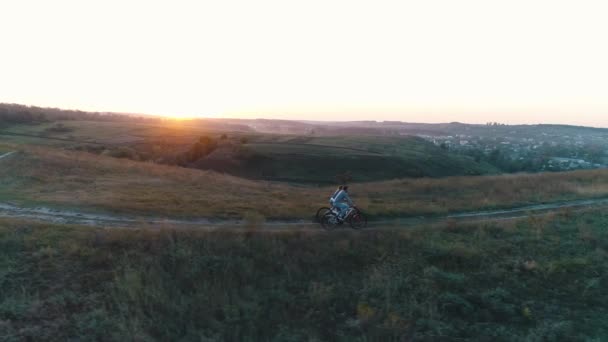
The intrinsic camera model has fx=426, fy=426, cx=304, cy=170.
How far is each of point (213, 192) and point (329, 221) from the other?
10.5 metres

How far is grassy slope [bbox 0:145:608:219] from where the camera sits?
68.0ft

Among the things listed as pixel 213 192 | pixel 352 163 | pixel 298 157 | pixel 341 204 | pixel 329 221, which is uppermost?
pixel 341 204

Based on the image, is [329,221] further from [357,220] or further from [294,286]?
[294,286]

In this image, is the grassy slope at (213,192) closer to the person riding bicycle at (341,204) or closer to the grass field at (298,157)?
the person riding bicycle at (341,204)

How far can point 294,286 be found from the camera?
14.1m

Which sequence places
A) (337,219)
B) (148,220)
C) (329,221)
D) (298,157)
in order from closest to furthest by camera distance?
(148,220), (337,219), (329,221), (298,157)

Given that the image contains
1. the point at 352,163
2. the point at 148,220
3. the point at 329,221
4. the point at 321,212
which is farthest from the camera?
the point at 352,163

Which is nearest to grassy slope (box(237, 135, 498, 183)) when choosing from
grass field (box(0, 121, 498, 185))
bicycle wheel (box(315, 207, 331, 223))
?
grass field (box(0, 121, 498, 185))

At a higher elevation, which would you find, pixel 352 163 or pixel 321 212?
pixel 321 212

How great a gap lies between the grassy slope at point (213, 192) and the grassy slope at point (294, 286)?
4.17 m

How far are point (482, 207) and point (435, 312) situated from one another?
43.0 feet

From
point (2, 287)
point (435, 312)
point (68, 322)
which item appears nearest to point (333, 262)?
point (435, 312)

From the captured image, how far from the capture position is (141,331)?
11.2 meters

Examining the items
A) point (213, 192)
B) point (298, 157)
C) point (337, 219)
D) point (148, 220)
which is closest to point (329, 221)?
point (337, 219)
